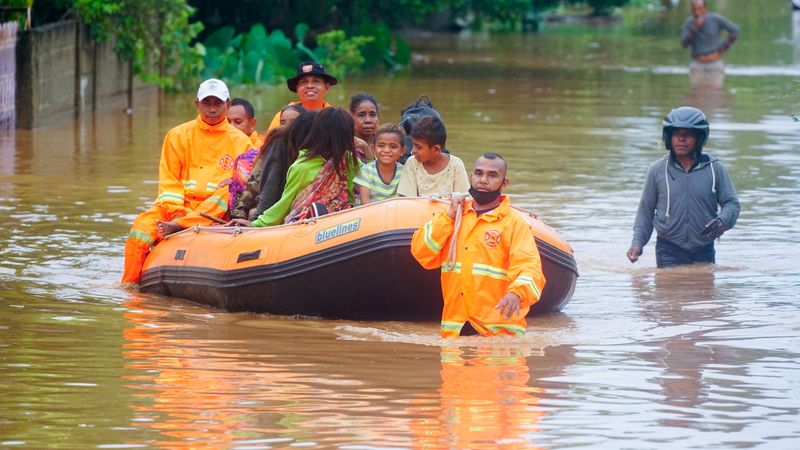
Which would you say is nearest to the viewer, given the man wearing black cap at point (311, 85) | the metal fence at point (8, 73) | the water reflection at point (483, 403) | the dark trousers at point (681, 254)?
the water reflection at point (483, 403)

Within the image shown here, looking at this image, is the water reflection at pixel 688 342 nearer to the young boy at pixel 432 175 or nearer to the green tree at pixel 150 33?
the young boy at pixel 432 175

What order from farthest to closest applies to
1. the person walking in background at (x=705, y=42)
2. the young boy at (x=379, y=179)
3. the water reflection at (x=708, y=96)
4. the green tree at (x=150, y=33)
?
the person walking in background at (x=705, y=42) < the water reflection at (x=708, y=96) < the green tree at (x=150, y=33) < the young boy at (x=379, y=179)

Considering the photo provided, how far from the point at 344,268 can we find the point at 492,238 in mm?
1187

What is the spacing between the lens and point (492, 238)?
7918 millimetres

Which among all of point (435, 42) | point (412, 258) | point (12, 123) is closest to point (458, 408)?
point (412, 258)

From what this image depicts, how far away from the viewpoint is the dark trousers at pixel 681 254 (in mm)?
10562

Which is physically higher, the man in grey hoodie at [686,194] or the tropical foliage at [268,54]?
the man in grey hoodie at [686,194]

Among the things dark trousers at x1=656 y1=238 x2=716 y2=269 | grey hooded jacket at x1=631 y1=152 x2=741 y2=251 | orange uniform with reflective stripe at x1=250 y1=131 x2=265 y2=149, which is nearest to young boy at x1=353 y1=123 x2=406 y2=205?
orange uniform with reflective stripe at x1=250 y1=131 x2=265 y2=149

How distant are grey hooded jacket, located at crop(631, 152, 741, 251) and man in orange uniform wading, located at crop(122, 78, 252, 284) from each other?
2584 millimetres

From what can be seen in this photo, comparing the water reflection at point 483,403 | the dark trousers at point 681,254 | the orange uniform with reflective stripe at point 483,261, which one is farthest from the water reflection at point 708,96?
the water reflection at point 483,403

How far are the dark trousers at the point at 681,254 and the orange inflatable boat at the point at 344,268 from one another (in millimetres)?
1551

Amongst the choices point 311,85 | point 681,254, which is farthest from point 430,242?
point 681,254

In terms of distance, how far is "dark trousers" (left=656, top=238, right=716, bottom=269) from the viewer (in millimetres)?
10562

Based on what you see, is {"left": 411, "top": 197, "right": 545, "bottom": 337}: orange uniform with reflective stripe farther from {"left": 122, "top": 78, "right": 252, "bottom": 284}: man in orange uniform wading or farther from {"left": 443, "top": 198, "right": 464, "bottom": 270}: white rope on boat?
{"left": 122, "top": 78, "right": 252, "bottom": 284}: man in orange uniform wading
